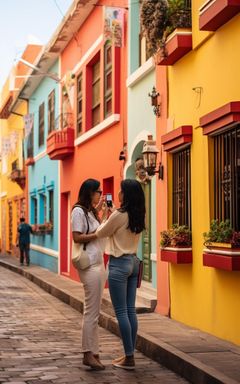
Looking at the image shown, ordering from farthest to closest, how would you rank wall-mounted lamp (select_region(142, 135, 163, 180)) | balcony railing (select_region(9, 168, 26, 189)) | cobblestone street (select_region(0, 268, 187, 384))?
balcony railing (select_region(9, 168, 26, 189)) < wall-mounted lamp (select_region(142, 135, 163, 180)) < cobblestone street (select_region(0, 268, 187, 384))

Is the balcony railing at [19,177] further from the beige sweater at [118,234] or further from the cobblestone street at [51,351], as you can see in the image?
the beige sweater at [118,234]

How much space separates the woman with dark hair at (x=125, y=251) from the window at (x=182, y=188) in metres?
2.65

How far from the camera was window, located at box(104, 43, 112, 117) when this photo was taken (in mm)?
14242

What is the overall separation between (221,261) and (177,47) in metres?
3.10


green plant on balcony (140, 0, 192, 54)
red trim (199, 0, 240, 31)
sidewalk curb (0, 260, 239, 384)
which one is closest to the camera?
sidewalk curb (0, 260, 239, 384)

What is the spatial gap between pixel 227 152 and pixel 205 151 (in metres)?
0.58

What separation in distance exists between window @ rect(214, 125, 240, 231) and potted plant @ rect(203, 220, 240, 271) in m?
0.14

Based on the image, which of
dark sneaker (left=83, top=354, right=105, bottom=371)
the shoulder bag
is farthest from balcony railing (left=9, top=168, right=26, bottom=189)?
dark sneaker (left=83, top=354, right=105, bottom=371)

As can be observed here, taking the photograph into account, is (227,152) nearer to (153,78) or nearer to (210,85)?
(210,85)

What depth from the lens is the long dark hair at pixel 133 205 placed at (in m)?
6.62

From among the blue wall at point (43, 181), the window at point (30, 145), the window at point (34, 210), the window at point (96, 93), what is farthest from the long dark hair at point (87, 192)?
the window at point (30, 145)

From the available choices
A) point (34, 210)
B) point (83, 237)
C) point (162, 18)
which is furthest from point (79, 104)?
point (83, 237)

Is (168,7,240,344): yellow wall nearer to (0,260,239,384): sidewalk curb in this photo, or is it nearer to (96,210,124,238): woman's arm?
(0,260,239,384): sidewalk curb

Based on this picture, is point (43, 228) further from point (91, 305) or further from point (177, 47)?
point (91, 305)
